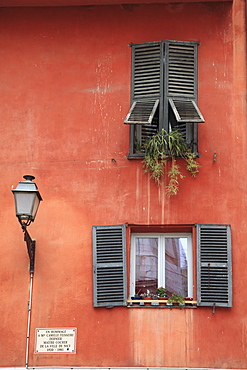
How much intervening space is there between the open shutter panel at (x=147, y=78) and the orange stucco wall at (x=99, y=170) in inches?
6.3

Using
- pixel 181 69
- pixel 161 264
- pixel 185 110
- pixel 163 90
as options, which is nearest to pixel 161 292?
pixel 161 264

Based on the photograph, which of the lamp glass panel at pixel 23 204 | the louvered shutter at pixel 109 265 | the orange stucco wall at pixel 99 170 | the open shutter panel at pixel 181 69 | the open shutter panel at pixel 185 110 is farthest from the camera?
the open shutter panel at pixel 181 69

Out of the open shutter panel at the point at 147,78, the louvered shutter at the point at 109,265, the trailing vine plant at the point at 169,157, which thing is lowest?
the louvered shutter at the point at 109,265

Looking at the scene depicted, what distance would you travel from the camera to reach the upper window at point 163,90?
401 inches

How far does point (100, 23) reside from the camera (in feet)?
35.7

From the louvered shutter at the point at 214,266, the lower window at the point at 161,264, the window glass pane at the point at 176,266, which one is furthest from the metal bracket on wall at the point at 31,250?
the louvered shutter at the point at 214,266

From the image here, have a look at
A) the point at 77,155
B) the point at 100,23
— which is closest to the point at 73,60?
the point at 100,23

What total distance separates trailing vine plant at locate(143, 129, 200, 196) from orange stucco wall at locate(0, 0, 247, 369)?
14 centimetres

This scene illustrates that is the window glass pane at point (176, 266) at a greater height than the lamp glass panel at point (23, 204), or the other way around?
the lamp glass panel at point (23, 204)

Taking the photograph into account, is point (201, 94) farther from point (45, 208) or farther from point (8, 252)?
point (8, 252)

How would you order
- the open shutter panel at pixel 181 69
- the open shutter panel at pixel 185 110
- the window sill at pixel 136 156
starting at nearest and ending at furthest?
the open shutter panel at pixel 185 110 → the window sill at pixel 136 156 → the open shutter panel at pixel 181 69

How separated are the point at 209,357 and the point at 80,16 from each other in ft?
19.4

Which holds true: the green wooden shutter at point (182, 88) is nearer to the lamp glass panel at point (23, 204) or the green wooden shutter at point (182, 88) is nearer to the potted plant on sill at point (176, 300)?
the potted plant on sill at point (176, 300)

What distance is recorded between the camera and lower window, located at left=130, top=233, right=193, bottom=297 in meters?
9.75
